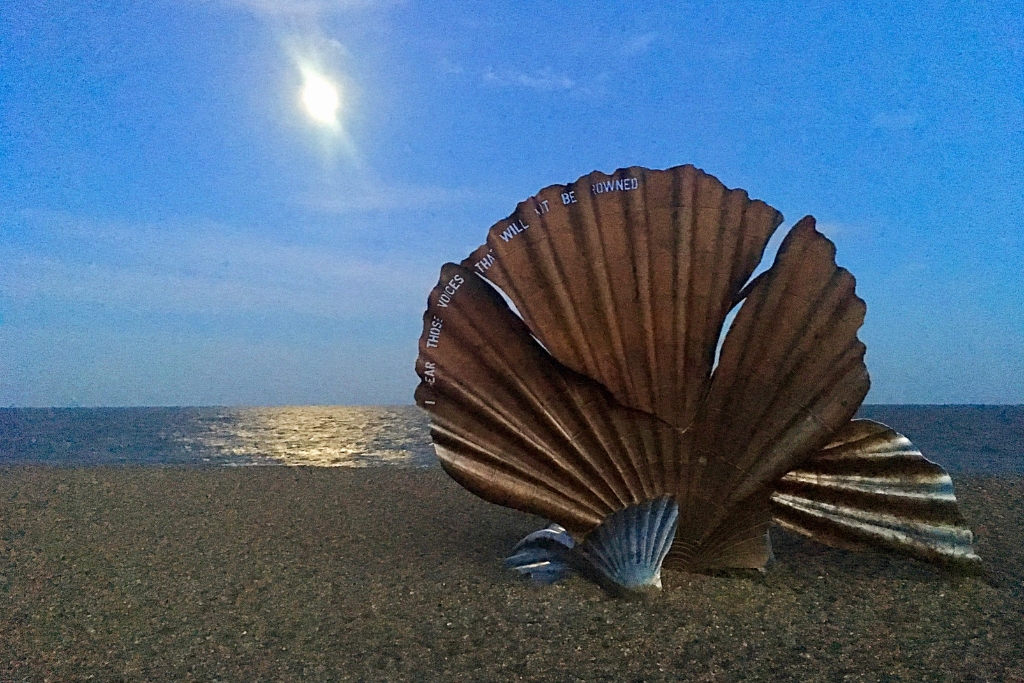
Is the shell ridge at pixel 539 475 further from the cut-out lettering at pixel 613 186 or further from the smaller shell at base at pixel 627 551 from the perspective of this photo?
the cut-out lettering at pixel 613 186

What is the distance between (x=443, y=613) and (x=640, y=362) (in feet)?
4.65

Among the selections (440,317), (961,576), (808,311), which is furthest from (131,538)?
(961,576)

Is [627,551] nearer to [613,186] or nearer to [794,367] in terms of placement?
[794,367]

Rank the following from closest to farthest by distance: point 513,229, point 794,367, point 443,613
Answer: point 443,613
point 794,367
point 513,229

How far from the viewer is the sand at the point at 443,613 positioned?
2.65 metres

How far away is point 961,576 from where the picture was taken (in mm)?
3600

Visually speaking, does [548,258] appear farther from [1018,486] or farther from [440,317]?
[1018,486]

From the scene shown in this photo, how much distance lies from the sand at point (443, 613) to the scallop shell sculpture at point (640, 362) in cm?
38

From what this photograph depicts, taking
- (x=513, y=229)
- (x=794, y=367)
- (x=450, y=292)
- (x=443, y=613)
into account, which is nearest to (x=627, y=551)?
(x=443, y=613)

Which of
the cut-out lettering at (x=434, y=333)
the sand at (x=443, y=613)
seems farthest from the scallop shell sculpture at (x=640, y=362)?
the sand at (x=443, y=613)

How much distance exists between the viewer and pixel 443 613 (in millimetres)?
3178

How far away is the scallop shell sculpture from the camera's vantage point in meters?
3.38

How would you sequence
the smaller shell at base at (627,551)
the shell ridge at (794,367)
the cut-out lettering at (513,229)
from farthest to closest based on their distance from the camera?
the cut-out lettering at (513,229) → the shell ridge at (794,367) → the smaller shell at base at (627,551)

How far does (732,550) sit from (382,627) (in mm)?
1692
